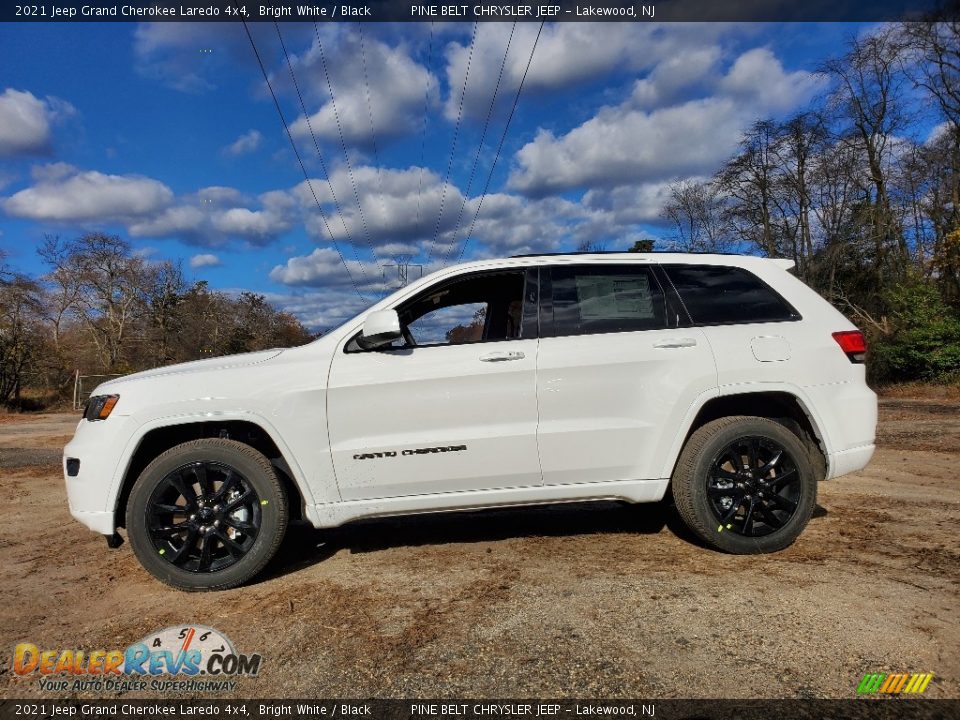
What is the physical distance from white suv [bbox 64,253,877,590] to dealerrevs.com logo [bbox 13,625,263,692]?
23.1 inches

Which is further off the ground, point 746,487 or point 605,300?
point 605,300

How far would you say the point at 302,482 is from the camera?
324 cm

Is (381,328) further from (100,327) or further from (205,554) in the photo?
(100,327)

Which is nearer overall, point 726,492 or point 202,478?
point 202,478

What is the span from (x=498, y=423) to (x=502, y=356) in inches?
15.7

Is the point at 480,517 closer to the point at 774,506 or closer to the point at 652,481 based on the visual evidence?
the point at 652,481

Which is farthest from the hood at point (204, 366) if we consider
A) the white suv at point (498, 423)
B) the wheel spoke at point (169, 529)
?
the wheel spoke at point (169, 529)

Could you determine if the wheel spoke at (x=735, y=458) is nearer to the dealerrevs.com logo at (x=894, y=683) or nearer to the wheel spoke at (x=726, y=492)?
the wheel spoke at (x=726, y=492)

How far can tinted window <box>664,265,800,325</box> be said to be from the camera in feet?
11.8

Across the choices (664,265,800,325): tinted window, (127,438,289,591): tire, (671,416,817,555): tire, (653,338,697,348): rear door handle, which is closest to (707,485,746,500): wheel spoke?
(671,416,817,555): tire

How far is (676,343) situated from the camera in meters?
3.46

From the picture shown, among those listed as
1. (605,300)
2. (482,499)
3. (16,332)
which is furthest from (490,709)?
(16,332)

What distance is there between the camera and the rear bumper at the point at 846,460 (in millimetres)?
3520

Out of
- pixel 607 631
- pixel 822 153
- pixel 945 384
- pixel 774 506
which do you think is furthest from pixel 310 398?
pixel 822 153
